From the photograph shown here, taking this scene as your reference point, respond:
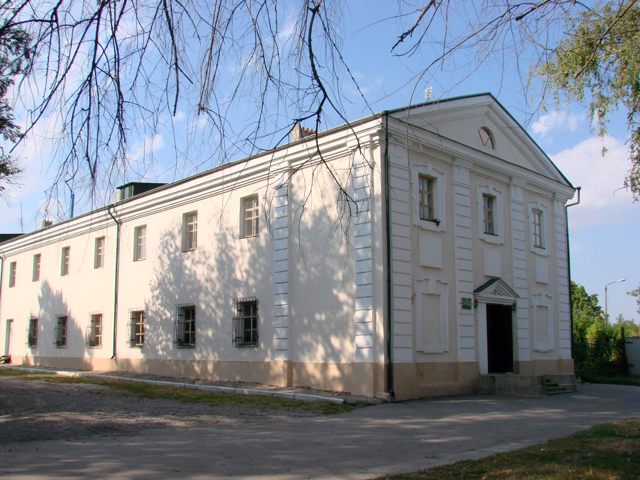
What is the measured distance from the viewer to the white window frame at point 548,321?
2148cm

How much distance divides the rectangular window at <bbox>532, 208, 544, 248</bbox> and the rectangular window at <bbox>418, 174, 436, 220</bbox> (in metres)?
5.58

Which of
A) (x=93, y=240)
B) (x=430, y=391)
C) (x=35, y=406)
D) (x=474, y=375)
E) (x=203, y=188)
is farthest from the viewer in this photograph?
(x=93, y=240)

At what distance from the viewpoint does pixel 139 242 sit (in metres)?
24.9

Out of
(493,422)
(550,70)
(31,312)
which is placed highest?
(550,70)

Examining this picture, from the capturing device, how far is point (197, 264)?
21781mm

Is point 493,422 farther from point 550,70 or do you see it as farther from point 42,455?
point 42,455

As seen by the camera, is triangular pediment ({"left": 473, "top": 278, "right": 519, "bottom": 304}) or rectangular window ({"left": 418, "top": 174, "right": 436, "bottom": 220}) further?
triangular pediment ({"left": 473, "top": 278, "right": 519, "bottom": 304})

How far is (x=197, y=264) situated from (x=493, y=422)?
11.8 metres

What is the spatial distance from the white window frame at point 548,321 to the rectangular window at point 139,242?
13404 millimetres

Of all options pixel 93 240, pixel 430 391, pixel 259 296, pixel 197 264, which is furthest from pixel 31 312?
pixel 430 391

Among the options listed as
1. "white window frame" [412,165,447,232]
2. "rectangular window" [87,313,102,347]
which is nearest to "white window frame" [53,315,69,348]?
"rectangular window" [87,313,102,347]

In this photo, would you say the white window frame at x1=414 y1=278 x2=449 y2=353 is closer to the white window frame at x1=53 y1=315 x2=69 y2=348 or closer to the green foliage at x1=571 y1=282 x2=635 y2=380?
the green foliage at x1=571 y1=282 x2=635 y2=380

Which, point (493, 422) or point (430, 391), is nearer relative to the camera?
point (493, 422)

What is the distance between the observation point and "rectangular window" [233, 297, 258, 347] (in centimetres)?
1955
